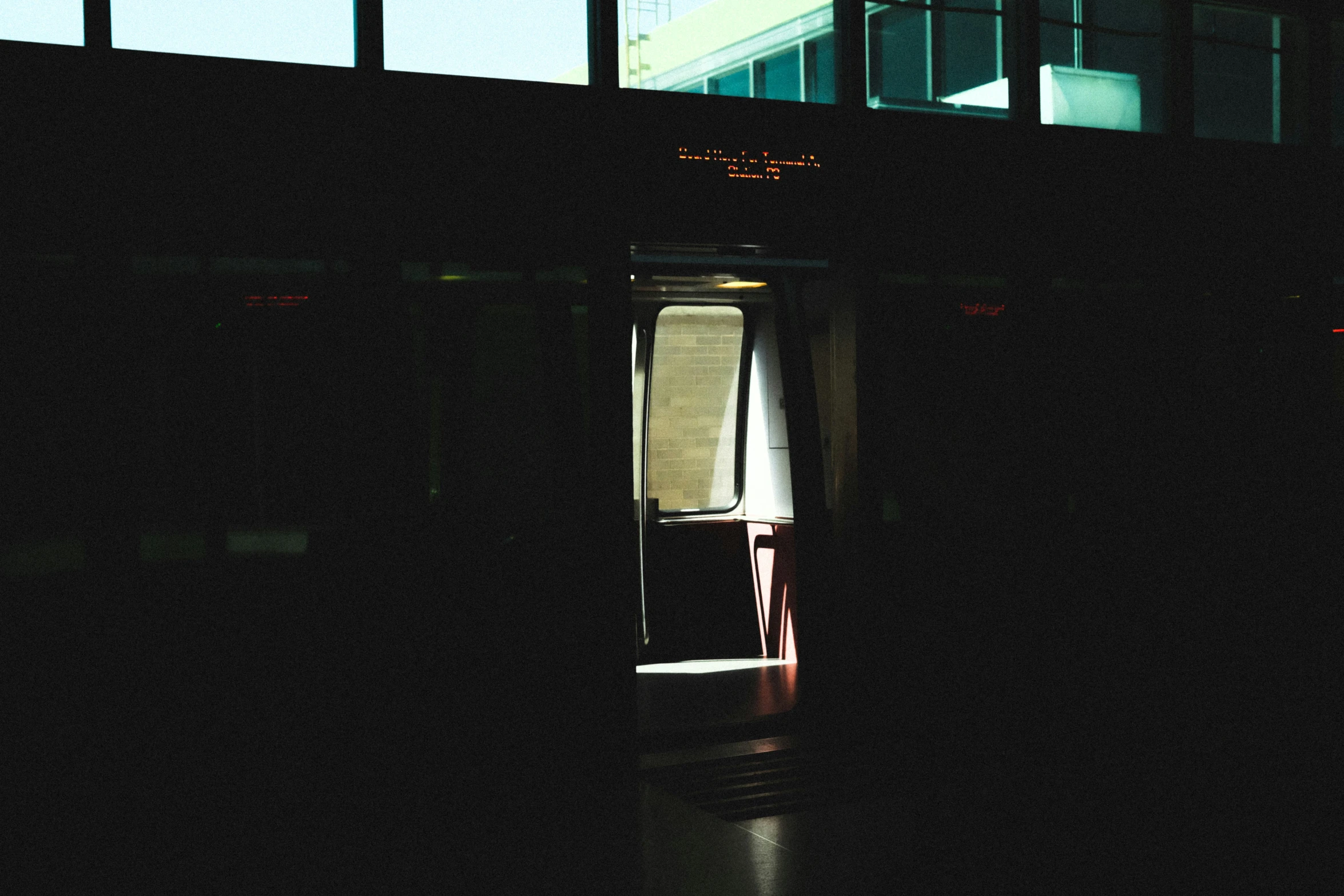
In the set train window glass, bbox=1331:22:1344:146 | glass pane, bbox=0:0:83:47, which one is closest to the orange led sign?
glass pane, bbox=0:0:83:47

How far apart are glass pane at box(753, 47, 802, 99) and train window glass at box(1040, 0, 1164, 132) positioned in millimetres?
1336

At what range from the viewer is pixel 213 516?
180 inches

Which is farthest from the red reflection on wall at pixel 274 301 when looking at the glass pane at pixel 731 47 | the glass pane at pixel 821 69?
the glass pane at pixel 821 69

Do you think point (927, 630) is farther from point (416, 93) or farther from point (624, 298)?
point (416, 93)

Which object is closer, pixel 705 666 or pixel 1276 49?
pixel 1276 49

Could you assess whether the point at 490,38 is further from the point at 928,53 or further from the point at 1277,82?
the point at 1277,82

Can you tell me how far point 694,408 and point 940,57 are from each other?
228 centimetres

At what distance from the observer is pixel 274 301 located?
15.3 ft

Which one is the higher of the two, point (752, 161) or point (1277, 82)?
point (1277, 82)

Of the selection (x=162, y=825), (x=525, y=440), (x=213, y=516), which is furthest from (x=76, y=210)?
(x=162, y=825)

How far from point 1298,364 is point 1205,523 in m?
1.09

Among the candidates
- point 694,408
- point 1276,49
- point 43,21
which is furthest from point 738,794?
point 1276,49

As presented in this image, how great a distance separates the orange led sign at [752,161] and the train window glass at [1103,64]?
146cm

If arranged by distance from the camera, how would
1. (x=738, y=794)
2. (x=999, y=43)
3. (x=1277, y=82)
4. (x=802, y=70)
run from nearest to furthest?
1. (x=738, y=794)
2. (x=802, y=70)
3. (x=999, y=43)
4. (x=1277, y=82)
